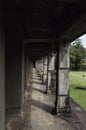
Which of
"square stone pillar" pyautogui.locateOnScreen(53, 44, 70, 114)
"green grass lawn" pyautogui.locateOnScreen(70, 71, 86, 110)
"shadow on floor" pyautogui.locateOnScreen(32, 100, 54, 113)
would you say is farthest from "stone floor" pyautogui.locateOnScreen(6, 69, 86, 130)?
"green grass lawn" pyautogui.locateOnScreen(70, 71, 86, 110)

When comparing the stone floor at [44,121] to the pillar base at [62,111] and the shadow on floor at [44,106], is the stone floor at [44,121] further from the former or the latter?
the pillar base at [62,111]

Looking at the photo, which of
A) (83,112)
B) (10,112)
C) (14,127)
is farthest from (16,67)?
(83,112)

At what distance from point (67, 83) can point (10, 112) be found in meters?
2.61

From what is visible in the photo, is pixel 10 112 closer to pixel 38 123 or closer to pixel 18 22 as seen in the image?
pixel 38 123

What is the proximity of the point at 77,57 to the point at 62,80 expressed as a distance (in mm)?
60603

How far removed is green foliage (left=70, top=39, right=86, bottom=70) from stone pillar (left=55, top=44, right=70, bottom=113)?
57108 mm

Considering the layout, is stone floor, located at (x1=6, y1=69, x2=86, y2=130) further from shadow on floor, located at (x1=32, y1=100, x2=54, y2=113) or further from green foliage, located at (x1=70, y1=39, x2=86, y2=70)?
green foliage, located at (x1=70, y1=39, x2=86, y2=70)

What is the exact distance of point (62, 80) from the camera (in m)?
10.5

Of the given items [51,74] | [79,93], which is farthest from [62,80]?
[79,93]

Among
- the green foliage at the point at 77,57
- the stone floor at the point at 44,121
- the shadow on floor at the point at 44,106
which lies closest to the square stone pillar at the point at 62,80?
the stone floor at the point at 44,121

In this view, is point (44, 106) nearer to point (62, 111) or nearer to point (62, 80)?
point (62, 111)

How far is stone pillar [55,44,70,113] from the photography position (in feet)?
33.7

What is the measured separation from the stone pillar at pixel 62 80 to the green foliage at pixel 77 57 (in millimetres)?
57108

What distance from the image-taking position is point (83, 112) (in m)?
10.8
